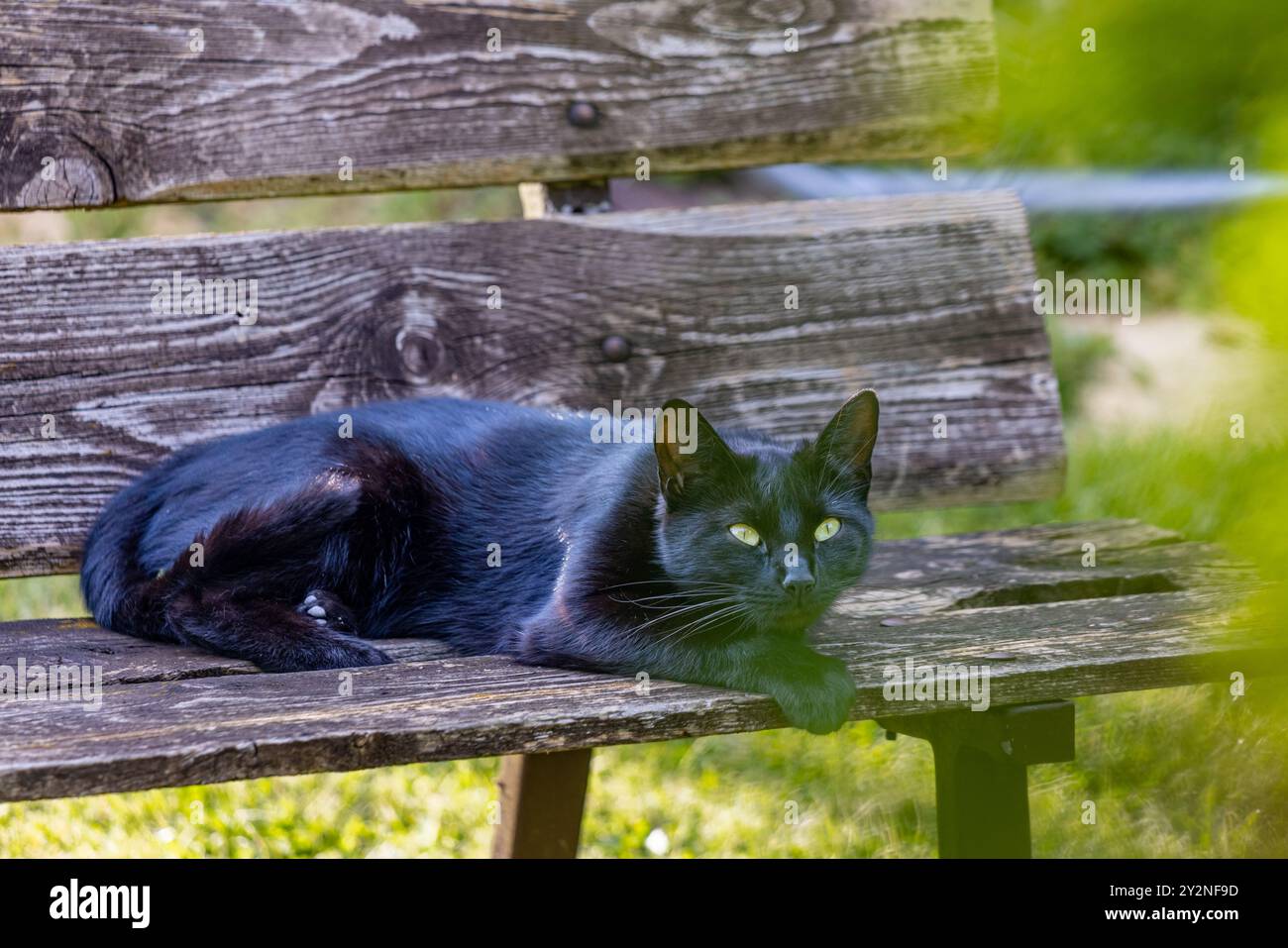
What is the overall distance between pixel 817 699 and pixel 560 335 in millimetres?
1332

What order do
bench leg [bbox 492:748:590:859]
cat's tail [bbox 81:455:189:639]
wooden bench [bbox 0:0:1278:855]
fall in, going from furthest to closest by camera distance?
bench leg [bbox 492:748:590:859]
wooden bench [bbox 0:0:1278:855]
cat's tail [bbox 81:455:189:639]

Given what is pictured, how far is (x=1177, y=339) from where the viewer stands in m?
6.81

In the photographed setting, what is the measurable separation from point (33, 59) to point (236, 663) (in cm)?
142

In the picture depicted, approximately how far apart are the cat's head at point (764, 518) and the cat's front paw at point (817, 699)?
0.19m

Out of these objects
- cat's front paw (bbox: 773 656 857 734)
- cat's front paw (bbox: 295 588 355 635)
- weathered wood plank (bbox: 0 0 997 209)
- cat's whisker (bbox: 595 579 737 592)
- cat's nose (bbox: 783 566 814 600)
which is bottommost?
cat's front paw (bbox: 773 656 857 734)

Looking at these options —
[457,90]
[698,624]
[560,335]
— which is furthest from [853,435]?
[457,90]

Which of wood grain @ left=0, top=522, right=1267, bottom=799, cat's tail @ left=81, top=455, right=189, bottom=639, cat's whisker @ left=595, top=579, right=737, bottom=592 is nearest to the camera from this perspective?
wood grain @ left=0, top=522, right=1267, bottom=799

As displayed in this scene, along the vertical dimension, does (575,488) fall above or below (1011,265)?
below

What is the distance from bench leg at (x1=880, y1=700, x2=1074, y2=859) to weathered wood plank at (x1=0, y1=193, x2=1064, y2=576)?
906 millimetres

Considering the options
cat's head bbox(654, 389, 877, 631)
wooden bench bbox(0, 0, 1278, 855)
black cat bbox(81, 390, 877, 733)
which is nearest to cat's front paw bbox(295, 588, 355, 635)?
black cat bbox(81, 390, 877, 733)

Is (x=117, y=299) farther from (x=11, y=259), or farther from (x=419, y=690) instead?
(x=419, y=690)

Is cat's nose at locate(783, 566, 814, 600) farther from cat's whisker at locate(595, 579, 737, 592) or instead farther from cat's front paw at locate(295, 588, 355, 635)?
cat's front paw at locate(295, 588, 355, 635)

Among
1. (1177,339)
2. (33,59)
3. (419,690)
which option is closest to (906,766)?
(419,690)

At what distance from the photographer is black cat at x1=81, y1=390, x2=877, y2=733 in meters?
2.12
